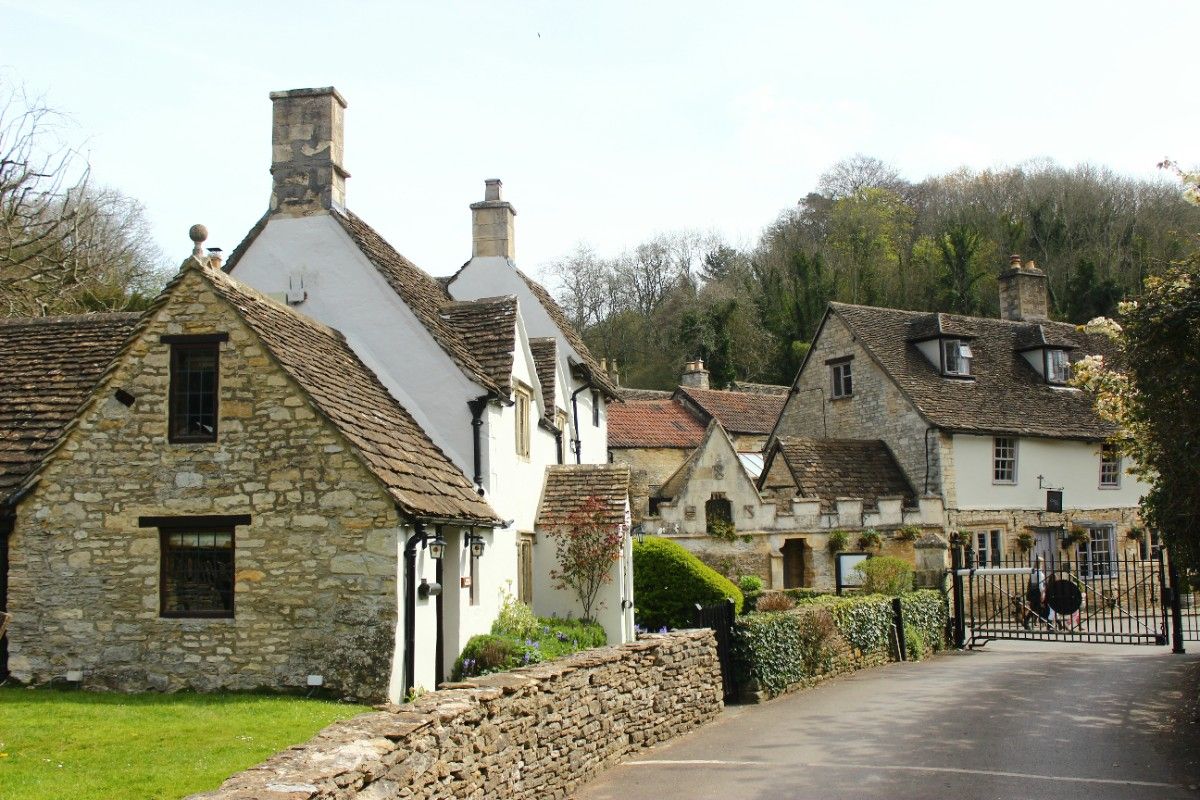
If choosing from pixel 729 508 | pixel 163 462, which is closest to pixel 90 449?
pixel 163 462

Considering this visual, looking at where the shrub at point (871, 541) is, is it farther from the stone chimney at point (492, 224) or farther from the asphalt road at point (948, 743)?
the stone chimney at point (492, 224)

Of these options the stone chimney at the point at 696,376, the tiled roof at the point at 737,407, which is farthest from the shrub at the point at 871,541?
the stone chimney at the point at 696,376

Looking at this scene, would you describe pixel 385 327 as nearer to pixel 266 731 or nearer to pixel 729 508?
pixel 266 731

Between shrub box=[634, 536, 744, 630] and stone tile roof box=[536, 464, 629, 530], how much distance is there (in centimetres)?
346

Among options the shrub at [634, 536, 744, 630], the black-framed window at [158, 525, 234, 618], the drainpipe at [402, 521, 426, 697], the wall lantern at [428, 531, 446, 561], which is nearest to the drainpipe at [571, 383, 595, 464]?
the shrub at [634, 536, 744, 630]

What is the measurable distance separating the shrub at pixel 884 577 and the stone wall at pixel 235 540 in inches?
579

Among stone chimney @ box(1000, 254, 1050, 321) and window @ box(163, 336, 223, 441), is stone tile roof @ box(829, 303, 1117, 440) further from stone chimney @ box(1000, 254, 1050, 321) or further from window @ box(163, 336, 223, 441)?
window @ box(163, 336, 223, 441)

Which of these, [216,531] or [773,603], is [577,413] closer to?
[773,603]

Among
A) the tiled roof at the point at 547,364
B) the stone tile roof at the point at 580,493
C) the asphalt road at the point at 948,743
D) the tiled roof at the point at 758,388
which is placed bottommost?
the asphalt road at the point at 948,743

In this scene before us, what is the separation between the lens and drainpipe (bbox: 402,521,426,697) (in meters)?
13.9

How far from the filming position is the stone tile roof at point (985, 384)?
34062 mm

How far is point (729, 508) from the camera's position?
31094mm

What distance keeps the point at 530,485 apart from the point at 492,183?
9.79m

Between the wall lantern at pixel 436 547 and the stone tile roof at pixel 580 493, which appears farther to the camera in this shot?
the stone tile roof at pixel 580 493
